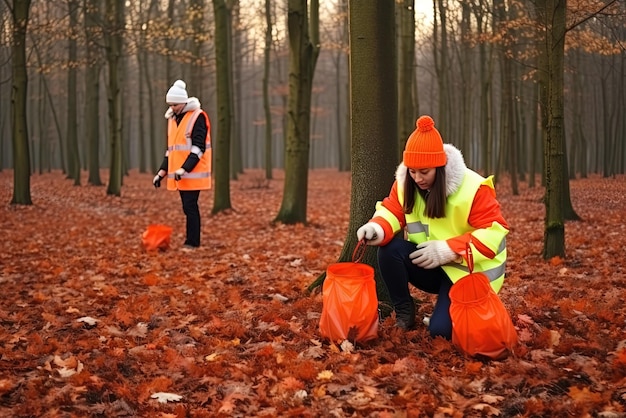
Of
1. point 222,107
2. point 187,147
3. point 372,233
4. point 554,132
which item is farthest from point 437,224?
point 222,107

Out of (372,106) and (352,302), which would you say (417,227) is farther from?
(372,106)

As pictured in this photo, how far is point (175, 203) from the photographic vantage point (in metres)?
16.0

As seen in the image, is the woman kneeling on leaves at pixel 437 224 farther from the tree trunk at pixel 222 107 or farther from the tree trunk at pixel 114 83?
the tree trunk at pixel 114 83

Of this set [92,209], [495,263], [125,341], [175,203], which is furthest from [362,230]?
[175,203]

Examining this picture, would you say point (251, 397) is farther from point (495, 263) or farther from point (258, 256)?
point (258, 256)

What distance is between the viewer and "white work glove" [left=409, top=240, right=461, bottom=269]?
385 cm

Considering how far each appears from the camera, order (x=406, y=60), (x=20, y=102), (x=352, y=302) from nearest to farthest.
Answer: (x=352, y=302)
(x=406, y=60)
(x=20, y=102)

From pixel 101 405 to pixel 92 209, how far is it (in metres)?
11.7

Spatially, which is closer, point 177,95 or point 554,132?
point 554,132

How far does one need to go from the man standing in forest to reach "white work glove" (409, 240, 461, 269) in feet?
15.1

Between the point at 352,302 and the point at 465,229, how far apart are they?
887 millimetres

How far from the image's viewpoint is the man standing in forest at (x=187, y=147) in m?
8.07

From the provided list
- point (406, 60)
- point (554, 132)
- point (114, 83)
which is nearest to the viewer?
point (554, 132)

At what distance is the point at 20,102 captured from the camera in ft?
43.5
